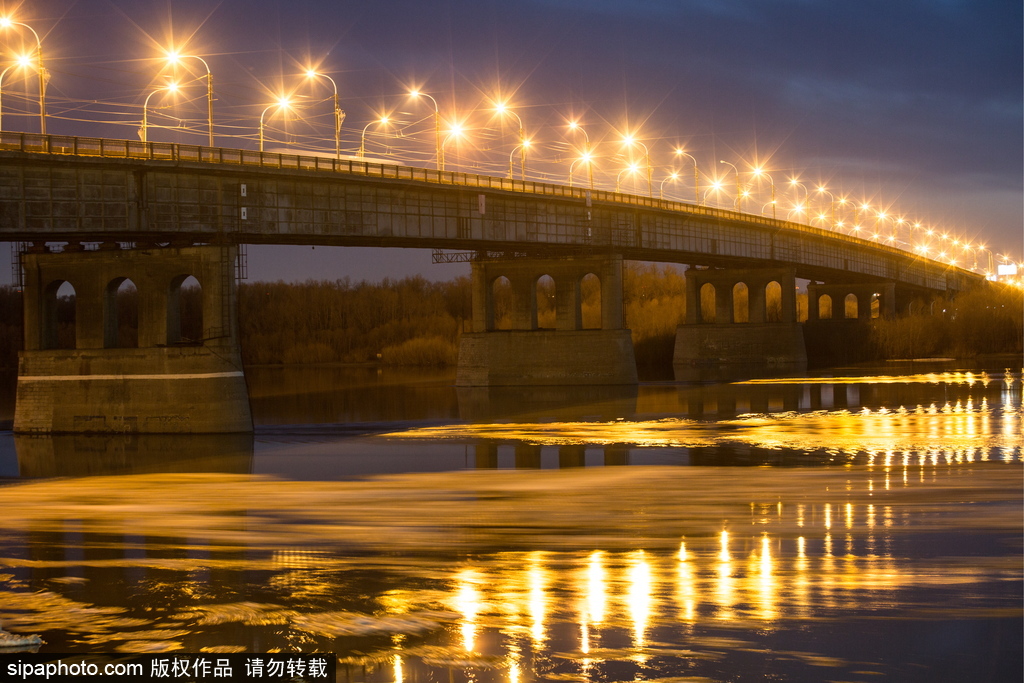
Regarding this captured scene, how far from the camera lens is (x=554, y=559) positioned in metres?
16.1

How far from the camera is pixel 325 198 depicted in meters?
54.3

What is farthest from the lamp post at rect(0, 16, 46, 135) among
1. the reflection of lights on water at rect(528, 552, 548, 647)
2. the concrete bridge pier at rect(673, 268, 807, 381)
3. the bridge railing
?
the concrete bridge pier at rect(673, 268, 807, 381)

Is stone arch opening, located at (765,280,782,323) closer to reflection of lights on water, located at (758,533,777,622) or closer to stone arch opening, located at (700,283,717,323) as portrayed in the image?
stone arch opening, located at (700,283,717,323)

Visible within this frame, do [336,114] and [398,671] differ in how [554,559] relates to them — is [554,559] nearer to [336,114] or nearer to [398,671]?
[398,671]

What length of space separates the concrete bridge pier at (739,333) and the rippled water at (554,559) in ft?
A: 221

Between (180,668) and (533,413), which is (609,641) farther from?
(533,413)

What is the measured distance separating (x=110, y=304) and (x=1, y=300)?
12261 centimetres

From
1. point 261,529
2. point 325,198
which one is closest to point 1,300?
point 325,198

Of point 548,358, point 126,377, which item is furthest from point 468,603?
point 548,358

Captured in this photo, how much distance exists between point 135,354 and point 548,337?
35.1 metres

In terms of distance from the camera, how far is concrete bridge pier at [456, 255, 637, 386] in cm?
7438

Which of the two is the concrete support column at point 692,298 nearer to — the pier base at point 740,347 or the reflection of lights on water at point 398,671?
the pier base at point 740,347

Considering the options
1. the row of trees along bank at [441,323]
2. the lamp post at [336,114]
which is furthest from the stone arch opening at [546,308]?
the lamp post at [336,114]

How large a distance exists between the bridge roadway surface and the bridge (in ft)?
0.26
